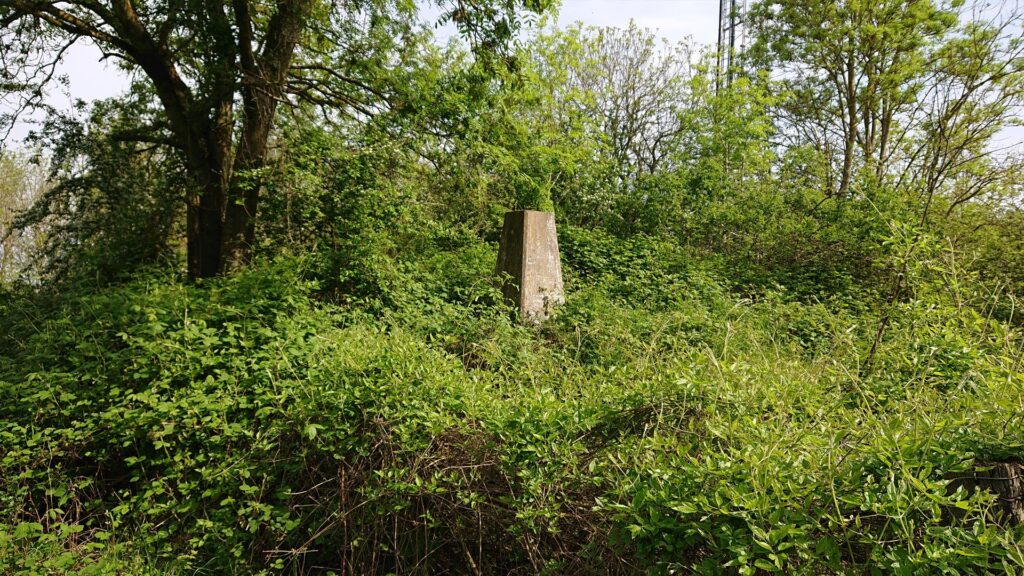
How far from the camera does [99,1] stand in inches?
274

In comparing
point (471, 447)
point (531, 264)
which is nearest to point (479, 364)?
point (471, 447)

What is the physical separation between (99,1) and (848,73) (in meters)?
13.5

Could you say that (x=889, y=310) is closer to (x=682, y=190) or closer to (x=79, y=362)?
(x=79, y=362)

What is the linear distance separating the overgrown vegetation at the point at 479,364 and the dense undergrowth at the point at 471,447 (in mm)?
21

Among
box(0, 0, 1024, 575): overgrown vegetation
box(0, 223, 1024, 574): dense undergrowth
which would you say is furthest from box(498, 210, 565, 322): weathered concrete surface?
box(0, 223, 1024, 574): dense undergrowth

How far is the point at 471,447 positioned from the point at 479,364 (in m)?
1.41

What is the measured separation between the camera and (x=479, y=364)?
4520mm

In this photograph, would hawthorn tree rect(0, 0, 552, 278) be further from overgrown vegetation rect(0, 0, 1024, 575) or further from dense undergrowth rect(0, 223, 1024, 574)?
dense undergrowth rect(0, 223, 1024, 574)

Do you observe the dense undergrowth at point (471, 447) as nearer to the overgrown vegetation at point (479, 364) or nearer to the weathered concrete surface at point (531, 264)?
the overgrown vegetation at point (479, 364)

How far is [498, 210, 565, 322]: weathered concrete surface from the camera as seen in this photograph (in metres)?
6.79

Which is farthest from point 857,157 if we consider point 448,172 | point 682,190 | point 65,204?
point 65,204

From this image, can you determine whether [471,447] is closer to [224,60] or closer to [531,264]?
[531,264]

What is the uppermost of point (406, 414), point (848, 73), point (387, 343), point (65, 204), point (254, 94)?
point (848, 73)

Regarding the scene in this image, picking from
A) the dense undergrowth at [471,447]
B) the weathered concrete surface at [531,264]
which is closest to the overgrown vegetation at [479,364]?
the dense undergrowth at [471,447]
